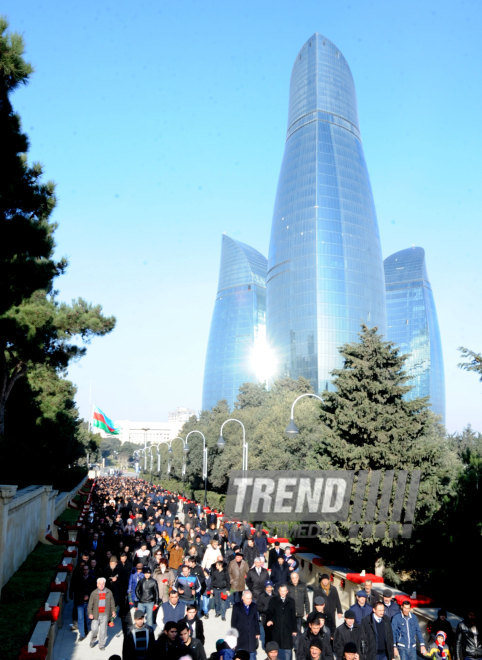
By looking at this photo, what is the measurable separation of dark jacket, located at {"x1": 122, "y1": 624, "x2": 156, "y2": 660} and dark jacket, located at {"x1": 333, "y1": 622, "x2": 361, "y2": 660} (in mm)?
2387

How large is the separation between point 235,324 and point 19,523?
159 meters

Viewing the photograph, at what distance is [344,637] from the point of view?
793cm

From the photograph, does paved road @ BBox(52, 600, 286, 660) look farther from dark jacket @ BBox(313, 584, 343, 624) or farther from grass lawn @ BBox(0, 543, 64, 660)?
dark jacket @ BBox(313, 584, 343, 624)

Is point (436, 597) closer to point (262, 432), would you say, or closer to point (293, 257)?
point (262, 432)

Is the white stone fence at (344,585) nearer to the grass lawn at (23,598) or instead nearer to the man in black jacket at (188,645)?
the man in black jacket at (188,645)

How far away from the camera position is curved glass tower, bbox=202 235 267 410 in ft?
557

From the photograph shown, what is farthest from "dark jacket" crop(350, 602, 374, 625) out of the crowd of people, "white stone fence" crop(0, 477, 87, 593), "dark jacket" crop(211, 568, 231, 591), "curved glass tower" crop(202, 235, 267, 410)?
"curved glass tower" crop(202, 235, 267, 410)

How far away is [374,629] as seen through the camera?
8508 millimetres

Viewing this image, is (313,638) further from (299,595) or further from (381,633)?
(299,595)

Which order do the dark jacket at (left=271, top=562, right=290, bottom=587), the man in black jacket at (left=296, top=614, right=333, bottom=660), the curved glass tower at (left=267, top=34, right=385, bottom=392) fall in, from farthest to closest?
the curved glass tower at (left=267, top=34, right=385, bottom=392) < the dark jacket at (left=271, top=562, right=290, bottom=587) < the man in black jacket at (left=296, top=614, right=333, bottom=660)

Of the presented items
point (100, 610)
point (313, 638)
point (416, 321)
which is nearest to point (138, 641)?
point (313, 638)

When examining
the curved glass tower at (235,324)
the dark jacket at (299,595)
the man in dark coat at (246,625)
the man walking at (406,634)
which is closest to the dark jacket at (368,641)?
the man walking at (406,634)

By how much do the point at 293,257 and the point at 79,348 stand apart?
113786mm

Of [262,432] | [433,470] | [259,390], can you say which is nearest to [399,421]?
[433,470]
